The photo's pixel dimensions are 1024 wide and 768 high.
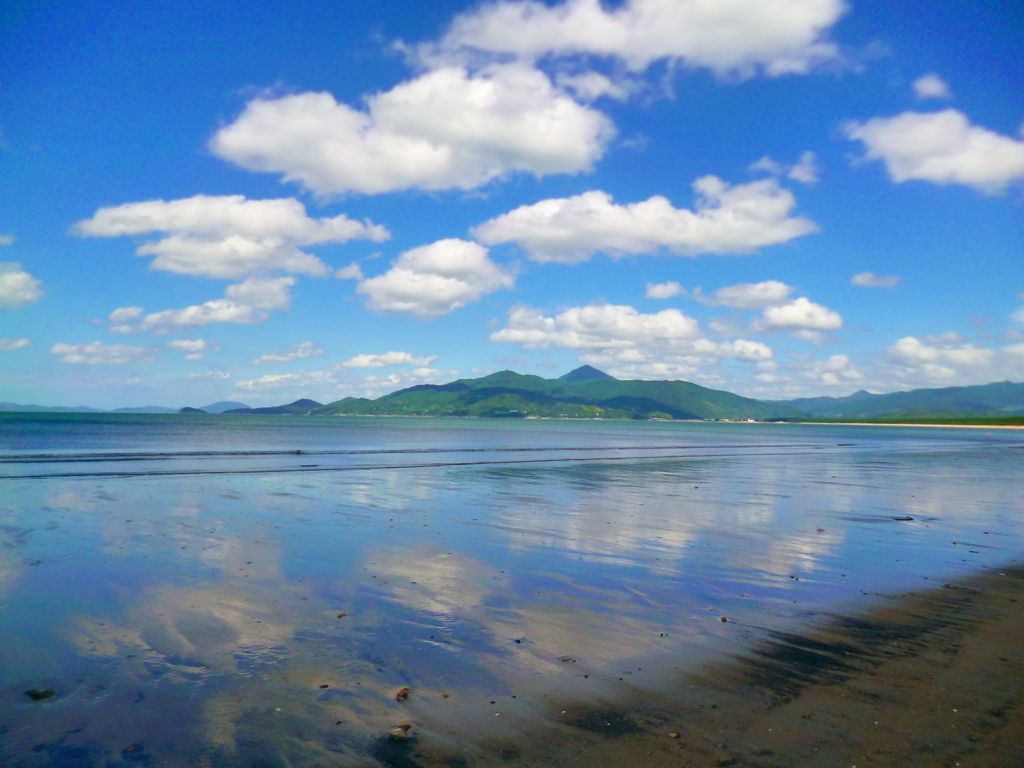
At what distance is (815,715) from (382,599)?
799cm

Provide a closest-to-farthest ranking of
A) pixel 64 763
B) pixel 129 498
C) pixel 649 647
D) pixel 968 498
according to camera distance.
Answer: pixel 64 763 → pixel 649 647 → pixel 129 498 → pixel 968 498

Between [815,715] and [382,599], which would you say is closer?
[815,715]

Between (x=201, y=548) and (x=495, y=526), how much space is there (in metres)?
9.01

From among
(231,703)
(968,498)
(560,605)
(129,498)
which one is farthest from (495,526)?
(968,498)

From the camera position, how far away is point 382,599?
1220 cm

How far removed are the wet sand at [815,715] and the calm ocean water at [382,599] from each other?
420 mm

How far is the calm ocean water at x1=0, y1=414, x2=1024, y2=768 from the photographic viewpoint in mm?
7289

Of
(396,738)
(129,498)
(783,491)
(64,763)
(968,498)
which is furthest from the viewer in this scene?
(783,491)

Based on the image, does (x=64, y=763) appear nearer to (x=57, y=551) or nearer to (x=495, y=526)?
(x=57, y=551)

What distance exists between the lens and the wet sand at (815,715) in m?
6.49

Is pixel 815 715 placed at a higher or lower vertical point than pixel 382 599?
higher

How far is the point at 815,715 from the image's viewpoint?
7371mm

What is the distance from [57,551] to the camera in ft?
53.2

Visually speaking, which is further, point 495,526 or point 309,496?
point 309,496
